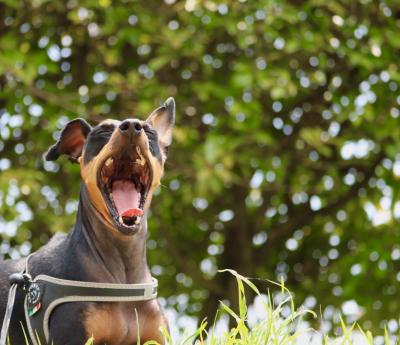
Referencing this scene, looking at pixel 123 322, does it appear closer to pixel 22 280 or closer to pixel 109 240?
pixel 109 240

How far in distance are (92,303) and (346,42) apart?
5079mm

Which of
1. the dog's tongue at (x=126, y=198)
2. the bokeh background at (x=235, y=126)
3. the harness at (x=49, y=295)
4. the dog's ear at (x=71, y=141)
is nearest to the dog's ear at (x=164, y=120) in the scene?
the dog's ear at (x=71, y=141)

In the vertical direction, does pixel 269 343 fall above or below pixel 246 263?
above

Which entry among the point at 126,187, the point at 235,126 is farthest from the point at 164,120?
the point at 235,126

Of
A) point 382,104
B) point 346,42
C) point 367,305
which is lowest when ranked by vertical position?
point 367,305

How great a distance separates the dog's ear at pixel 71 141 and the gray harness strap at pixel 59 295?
0.60m

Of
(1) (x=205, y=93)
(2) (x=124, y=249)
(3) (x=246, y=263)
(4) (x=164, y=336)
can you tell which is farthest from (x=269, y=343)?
(3) (x=246, y=263)

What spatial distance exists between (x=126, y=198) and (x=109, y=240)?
0.24 m

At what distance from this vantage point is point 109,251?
157 inches

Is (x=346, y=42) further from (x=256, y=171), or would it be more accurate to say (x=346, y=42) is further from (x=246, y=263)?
(x=246, y=263)

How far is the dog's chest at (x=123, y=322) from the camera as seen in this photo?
3.80 m

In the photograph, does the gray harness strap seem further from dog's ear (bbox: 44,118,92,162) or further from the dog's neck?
dog's ear (bbox: 44,118,92,162)

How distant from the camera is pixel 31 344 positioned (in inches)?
156

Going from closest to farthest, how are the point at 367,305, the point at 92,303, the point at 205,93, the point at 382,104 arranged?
the point at 92,303 → the point at 205,93 → the point at 382,104 → the point at 367,305
